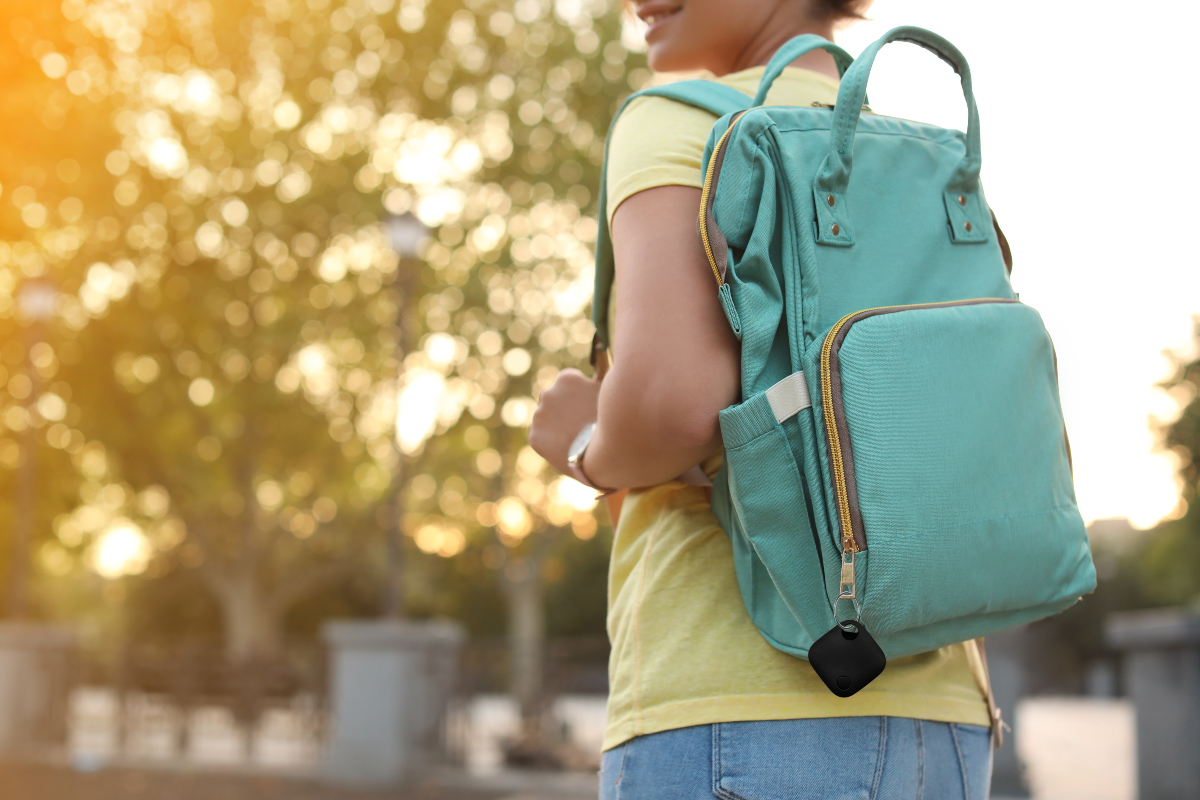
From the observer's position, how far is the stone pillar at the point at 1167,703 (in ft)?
19.5

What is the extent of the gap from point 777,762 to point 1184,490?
124 ft

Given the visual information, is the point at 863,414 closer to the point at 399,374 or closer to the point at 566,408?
the point at 566,408

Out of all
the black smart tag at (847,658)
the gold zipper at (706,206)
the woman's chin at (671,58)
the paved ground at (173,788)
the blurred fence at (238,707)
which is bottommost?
the paved ground at (173,788)

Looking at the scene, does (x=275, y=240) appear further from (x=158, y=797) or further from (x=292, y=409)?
(x=158, y=797)

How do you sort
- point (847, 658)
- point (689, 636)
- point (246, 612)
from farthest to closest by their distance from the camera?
1. point (246, 612)
2. point (689, 636)
3. point (847, 658)

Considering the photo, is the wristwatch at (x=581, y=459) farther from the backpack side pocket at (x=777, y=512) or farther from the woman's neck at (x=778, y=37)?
the woman's neck at (x=778, y=37)


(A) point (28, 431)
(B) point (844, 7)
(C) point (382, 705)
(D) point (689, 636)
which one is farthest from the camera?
(A) point (28, 431)

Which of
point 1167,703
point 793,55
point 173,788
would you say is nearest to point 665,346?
point 793,55

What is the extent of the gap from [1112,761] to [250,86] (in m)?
15.9

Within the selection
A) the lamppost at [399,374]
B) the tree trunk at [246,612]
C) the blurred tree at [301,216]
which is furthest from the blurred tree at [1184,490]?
the lamppost at [399,374]

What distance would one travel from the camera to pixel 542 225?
16.0 metres

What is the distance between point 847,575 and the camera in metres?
1.00

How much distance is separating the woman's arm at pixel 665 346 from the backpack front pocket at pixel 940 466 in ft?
0.40

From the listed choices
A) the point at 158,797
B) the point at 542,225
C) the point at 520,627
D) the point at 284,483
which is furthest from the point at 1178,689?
the point at 520,627
